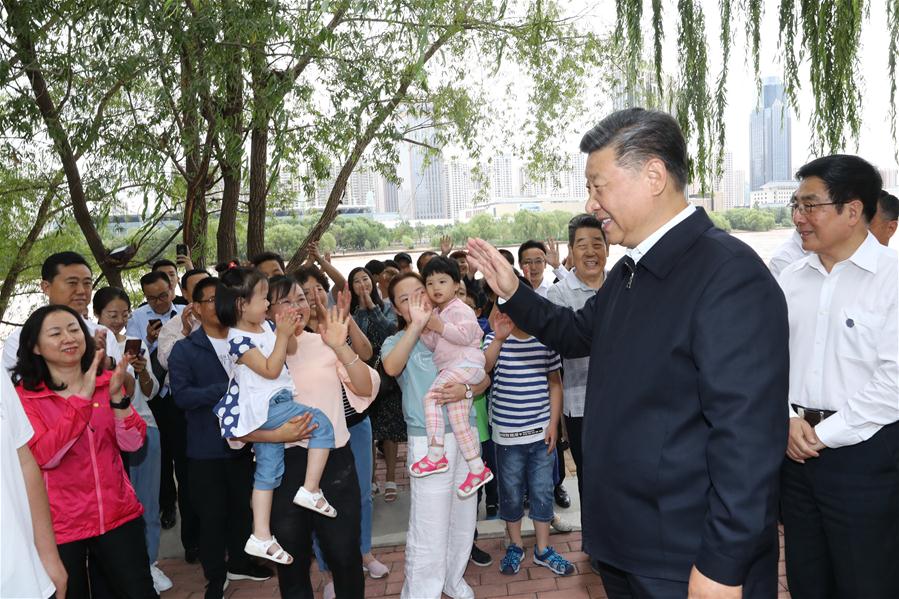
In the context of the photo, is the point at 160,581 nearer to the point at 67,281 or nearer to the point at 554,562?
the point at 67,281

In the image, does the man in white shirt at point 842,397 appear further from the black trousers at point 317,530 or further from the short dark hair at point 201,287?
the short dark hair at point 201,287

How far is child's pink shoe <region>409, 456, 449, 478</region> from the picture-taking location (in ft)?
11.8

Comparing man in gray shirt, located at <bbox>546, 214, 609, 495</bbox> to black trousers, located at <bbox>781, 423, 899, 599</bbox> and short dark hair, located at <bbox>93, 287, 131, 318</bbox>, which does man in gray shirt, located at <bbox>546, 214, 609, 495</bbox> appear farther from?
short dark hair, located at <bbox>93, 287, 131, 318</bbox>

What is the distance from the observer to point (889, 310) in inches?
103

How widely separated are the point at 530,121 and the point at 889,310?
7.96 m

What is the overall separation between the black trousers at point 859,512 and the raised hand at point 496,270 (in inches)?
54.0

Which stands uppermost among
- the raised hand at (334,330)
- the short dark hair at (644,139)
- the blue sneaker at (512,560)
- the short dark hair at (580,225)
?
the short dark hair at (644,139)

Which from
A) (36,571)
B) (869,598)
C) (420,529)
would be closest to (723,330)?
(869,598)

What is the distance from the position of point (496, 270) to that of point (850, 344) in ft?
4.66

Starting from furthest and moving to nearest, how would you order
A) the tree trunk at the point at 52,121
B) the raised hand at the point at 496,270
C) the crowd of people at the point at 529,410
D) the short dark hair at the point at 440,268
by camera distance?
the tree trunk at the point at 52,121 → the short dark hair at the point at 440,268 → the raised hand at the point at 496,270 → the crowd of people at the point at 529,410

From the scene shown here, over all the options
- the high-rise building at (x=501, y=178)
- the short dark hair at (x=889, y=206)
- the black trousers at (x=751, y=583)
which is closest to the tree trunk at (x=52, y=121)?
the high-rise building at (x=501, y=178)

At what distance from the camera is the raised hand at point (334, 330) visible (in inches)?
127

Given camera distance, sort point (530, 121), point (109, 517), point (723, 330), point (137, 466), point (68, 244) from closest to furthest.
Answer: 1. point (723, 330)
2. point (109, 517)
3. point (137, 466)
4. point (530, 121)
5. point (68, 244)

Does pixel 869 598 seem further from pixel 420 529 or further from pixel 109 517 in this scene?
pixel 109 517
